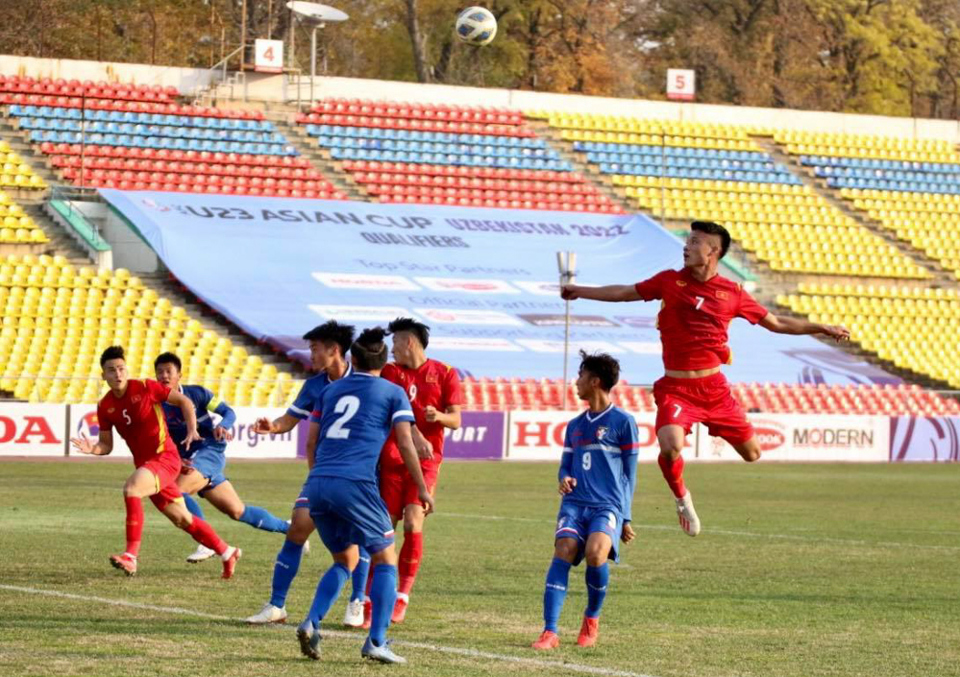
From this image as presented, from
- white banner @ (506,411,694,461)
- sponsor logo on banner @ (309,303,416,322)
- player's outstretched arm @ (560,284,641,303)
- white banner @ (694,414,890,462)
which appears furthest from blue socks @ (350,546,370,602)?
sponsor logo on banner @ (309,303,416,322)

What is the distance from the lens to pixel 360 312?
38625 mm

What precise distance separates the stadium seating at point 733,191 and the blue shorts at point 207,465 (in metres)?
33.6

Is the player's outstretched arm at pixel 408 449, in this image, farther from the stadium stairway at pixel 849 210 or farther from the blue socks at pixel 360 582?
the stadium stairway at pixel 849 210

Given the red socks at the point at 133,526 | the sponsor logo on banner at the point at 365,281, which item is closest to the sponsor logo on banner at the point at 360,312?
the sponsor logo on banner at the point at 365,281

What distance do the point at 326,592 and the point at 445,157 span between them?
126 feet

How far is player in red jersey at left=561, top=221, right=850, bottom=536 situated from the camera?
→ 11947 millimetres

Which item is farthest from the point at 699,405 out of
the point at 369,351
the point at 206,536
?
the point at 206,536

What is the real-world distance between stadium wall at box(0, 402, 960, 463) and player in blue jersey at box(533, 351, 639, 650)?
19859 millimetres

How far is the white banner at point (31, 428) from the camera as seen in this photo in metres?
29.2

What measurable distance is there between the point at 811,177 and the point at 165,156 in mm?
20418

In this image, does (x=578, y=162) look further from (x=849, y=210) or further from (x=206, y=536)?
(x=206, y=536)

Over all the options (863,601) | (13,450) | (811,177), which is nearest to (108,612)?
(863,601)

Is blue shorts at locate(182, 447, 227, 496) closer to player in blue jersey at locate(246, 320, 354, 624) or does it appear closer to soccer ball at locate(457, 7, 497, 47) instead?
player in blue jersey at locate(246, 320, 354, 624)

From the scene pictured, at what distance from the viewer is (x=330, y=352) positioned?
10820 mm
